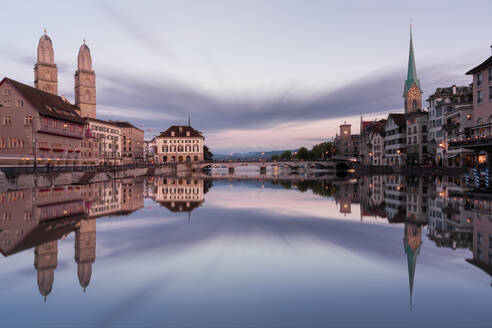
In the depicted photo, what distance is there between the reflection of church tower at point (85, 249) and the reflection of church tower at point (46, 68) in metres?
124

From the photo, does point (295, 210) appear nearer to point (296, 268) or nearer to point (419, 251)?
point (419, 251)

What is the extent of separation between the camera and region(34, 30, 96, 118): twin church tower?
388 ft

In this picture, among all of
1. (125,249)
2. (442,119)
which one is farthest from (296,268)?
(442,119)

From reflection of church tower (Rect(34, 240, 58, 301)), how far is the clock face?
411 ft

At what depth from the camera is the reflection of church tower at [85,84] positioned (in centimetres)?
12338

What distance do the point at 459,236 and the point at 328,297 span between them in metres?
7.88

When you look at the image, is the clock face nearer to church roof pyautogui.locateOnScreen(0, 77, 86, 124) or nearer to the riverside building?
the riverside building

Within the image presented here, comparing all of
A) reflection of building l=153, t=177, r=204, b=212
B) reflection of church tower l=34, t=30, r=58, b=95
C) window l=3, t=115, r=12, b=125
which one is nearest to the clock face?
reflection of building l=153, t=177, r=204, b=212

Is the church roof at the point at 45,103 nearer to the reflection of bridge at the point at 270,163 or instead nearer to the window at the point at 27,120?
the window at the point at 27,120

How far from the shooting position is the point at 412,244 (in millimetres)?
11008

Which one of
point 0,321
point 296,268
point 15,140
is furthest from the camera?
point 15,140

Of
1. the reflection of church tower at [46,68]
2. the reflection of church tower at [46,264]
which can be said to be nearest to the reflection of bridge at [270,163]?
the reflection of church tower at [46,68]

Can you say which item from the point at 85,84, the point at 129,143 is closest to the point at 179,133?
the point at 129,143

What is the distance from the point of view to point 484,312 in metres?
5.86
